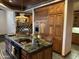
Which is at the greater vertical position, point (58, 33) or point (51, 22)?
point (51, 22)

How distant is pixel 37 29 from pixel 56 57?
2828 mm

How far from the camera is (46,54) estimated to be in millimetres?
3094

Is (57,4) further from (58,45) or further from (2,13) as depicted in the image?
(2,13)

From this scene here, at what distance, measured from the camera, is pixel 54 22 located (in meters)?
4.93

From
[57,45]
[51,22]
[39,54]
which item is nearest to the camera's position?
[39,54]

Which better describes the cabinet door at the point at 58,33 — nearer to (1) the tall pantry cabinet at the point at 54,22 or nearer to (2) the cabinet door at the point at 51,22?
(1) the tall pantry cabinet at the point at 54,22

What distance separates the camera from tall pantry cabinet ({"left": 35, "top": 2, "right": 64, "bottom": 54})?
453 centimetres

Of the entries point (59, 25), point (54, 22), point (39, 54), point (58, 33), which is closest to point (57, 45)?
point (58, 33)

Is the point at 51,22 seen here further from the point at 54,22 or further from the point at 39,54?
the point at 39,54

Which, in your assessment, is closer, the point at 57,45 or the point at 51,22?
the point at 57,45

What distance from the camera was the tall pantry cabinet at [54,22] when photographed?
4.53m

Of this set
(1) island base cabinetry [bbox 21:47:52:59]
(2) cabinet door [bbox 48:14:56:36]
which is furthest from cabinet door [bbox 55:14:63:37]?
(1) island base cabinetry [bbox 21:47:52:59]

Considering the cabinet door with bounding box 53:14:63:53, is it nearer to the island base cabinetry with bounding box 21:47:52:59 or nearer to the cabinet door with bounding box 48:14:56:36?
the cabinet door with bounding box 48:14:56:36

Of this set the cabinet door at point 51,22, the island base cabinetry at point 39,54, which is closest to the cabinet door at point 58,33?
the cabinet door at point 51,22
